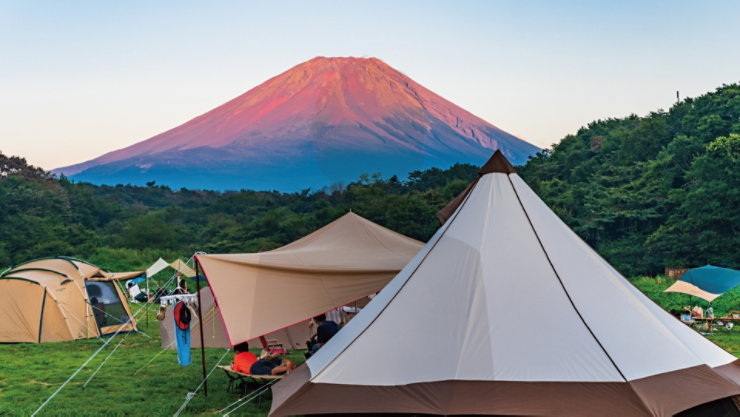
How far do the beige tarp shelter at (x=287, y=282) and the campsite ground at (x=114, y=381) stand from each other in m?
1.08

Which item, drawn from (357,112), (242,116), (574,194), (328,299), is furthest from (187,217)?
(328,299)

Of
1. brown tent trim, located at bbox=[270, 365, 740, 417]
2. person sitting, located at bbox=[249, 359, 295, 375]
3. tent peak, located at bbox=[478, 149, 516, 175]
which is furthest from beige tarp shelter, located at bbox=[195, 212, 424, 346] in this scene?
tent peak, located at bbox=[478, 149, 516, 175]

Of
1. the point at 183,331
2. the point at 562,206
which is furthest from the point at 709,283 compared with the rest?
the point at 562,206

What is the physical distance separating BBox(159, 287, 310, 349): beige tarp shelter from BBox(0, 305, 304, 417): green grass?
36cm

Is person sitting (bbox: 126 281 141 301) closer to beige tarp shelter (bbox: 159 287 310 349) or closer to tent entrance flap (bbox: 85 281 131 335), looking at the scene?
tent entrance flap (bbox: 85 281 131 335)

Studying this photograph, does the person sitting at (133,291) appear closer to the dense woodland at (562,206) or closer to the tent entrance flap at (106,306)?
the dense woodland at (562,206)

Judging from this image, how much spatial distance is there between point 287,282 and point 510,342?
3.44 metres

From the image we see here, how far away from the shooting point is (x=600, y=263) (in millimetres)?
6613

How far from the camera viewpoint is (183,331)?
10039mm

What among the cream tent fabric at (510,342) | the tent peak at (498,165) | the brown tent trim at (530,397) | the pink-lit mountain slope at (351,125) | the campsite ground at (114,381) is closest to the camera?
the brown tent trim at (530,397)

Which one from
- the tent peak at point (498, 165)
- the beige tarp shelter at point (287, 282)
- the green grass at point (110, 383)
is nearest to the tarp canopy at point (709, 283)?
the beige tarp shelter at point (287, 282)

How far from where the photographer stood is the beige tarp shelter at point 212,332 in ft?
35.0

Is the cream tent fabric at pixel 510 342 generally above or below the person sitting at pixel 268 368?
above

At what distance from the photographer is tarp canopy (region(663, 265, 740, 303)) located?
1609 cm
